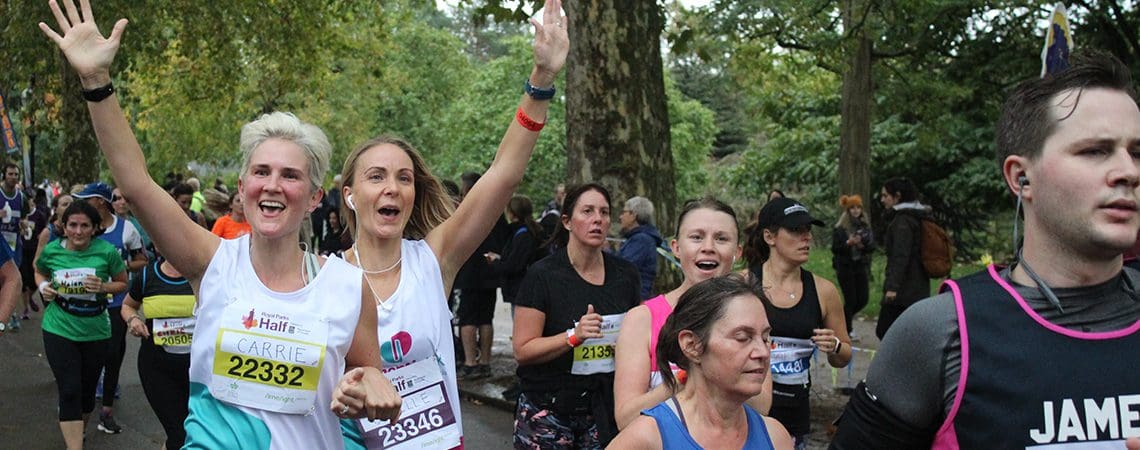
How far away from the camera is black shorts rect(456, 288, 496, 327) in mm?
12391

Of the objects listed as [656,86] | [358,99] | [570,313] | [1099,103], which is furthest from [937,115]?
[358,99]

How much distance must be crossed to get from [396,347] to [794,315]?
2.03 metres

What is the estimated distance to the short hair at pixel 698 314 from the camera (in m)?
3.94

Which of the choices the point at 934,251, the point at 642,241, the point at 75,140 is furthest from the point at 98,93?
the point at 75,140

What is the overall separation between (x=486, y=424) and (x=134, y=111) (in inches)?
1264

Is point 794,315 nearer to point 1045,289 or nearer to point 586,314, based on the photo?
point 586,314

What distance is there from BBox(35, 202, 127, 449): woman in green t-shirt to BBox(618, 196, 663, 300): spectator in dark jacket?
3.65 meters

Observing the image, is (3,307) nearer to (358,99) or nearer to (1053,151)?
(1053,151)

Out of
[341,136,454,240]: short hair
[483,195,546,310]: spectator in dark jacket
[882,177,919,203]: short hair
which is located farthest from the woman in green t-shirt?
[882,177,919,203]: short hair

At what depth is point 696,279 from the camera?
17.0 ft

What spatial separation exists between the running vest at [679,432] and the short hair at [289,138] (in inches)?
53.1

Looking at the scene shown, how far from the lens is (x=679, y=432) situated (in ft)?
12.0

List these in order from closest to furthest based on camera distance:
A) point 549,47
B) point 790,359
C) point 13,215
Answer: point 549,47 → point 790,359 → point 13,215

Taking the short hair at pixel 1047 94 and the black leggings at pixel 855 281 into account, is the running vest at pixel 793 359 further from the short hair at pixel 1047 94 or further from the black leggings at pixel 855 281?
the black leggings at pixel 855 281
